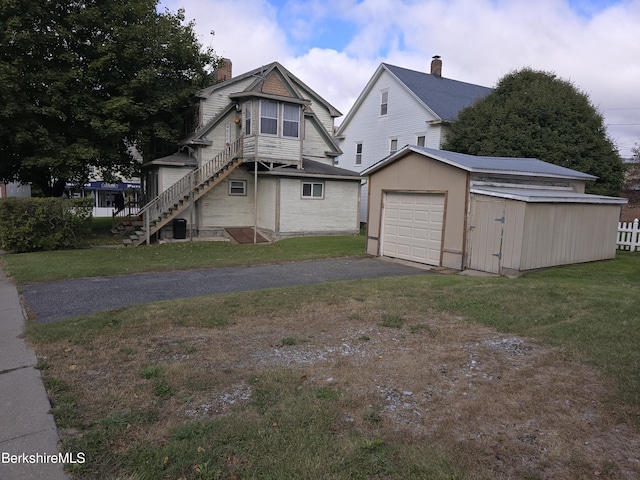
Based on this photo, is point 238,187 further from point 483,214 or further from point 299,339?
point 299,339

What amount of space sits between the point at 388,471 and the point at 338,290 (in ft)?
20.3

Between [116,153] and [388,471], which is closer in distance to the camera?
[388,471]

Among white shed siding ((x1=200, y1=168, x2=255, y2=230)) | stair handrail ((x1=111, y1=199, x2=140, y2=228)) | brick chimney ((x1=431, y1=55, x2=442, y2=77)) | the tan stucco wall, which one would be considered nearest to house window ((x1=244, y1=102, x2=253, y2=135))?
white shed siding ((x1=200, y1=168, x2=255, y2=230))

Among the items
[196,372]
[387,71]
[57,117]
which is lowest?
[196,372]

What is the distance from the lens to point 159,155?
939 inches

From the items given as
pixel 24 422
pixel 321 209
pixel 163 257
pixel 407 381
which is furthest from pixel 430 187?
pixel 24 422

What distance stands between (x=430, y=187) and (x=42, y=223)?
44.7 feet

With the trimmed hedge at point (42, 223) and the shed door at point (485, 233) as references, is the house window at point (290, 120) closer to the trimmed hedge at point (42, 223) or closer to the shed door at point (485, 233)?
the trimmed hedge at point (42, 223)

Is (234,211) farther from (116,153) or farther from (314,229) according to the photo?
(116,153)

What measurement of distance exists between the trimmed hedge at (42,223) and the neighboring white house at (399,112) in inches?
712

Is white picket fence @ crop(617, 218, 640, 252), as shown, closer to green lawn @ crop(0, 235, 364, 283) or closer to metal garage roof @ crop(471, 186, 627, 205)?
metal garage roof @ crop(471, 186, 627, 205)

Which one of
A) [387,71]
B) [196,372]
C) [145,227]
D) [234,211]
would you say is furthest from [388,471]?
[387,71]

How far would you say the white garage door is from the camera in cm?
1326

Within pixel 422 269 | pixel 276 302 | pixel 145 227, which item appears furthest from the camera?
pixel 145 227
